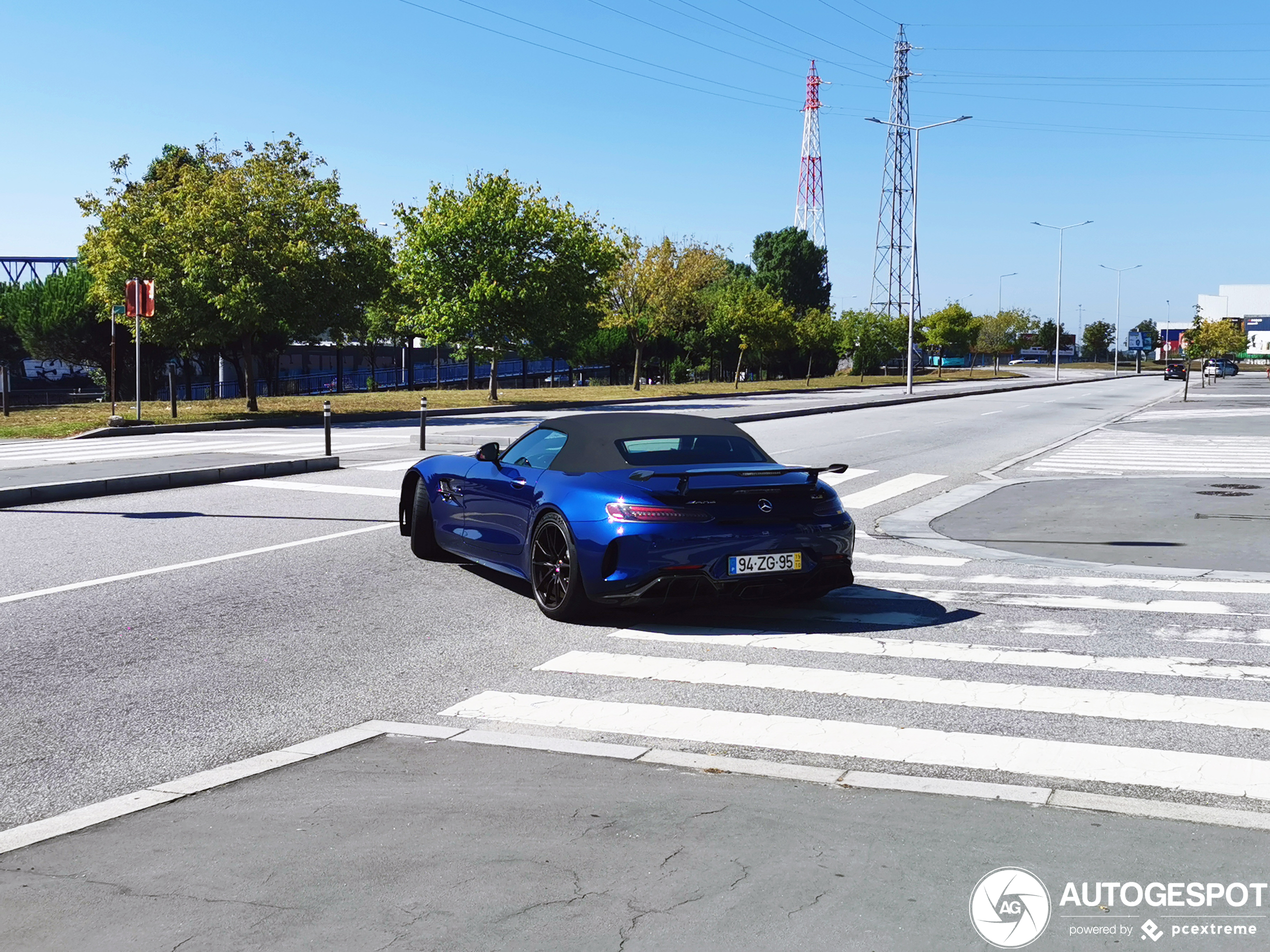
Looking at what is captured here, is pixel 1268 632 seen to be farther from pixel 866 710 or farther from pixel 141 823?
pixel 141 823

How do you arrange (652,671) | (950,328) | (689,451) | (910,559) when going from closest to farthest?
(652,671)
(689,451)
(910,559)
(950,328)

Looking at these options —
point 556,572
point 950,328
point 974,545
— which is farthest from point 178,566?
point 950,328

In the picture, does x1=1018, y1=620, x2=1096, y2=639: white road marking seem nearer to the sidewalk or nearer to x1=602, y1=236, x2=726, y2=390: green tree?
the sidewalk

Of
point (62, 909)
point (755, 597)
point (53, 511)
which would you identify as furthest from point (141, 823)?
point (53, 511)

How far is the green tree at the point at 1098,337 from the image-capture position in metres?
161

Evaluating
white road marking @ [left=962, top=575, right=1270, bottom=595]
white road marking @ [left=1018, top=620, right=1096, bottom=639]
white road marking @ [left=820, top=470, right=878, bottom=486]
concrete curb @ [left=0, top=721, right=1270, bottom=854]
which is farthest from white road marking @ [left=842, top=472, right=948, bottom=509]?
concrete curb @ [left=0, top=721, right=1270, bottom=854]

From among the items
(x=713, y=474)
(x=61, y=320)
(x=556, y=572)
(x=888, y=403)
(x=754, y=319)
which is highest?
(x=754, y=319)

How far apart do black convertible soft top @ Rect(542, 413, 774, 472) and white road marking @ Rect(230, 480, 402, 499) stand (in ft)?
21.2

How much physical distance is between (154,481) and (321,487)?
7.36 feet

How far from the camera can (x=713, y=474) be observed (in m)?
7.85

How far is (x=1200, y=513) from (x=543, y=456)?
336 inches

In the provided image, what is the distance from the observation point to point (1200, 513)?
13641 mm

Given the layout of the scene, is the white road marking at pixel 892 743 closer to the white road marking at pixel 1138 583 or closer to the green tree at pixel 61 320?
the white road marking at pixel 1138 583

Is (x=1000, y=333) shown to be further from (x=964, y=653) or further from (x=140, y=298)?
(x=964, y=653)
